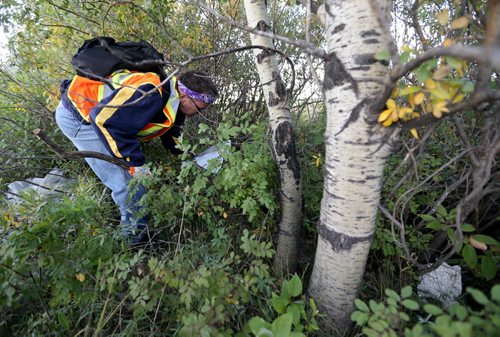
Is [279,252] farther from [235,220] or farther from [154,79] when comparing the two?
[154,79]

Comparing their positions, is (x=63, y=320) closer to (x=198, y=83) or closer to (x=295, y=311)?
(x=295, y=311)

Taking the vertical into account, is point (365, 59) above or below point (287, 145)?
above

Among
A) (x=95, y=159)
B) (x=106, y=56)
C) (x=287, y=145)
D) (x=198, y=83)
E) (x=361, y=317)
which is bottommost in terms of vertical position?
(x=361, y=317)

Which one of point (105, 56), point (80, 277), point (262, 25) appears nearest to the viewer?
point (80, 277)

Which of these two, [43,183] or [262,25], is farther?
[43,183]

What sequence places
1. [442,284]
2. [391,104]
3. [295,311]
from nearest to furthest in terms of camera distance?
[391,104] → [295,311] → [442,284]

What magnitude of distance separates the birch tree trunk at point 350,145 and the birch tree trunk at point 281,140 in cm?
54

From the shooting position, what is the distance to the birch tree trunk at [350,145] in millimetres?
1034

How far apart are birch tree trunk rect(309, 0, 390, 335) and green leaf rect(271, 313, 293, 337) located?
34cm

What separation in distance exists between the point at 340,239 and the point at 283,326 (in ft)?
1.59

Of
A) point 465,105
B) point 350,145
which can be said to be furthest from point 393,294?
point 465,105

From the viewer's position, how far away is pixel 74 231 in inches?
66.5

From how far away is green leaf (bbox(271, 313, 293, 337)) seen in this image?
121 centimetres

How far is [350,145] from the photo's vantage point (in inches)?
44.9
